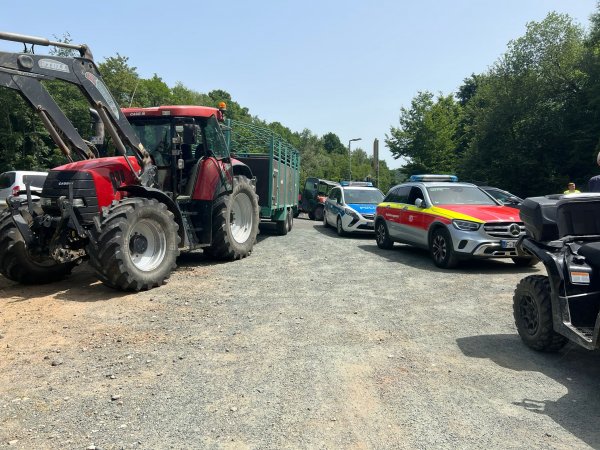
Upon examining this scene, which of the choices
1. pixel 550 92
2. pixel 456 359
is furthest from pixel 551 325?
pixel 550 92

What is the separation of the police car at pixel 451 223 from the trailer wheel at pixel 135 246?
495cm

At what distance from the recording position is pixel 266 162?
12.9m

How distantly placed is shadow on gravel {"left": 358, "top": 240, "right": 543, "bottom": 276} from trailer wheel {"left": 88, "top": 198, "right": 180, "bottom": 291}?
4774mm

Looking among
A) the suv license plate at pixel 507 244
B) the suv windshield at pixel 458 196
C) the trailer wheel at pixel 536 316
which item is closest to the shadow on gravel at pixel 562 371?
the trailer wheel at pixel 536 316

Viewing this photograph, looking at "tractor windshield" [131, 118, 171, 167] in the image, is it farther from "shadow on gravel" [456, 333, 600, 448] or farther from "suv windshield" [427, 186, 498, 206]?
"shadow on gravel" [456, 333, 600, 448]

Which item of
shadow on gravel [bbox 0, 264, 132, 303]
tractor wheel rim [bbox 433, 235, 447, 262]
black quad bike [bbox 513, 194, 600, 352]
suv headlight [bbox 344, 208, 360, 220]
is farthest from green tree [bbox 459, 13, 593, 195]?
shadow on gravel [bbox 0, 264, 132, 303]

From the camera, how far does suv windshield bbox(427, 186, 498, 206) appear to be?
31.8ft

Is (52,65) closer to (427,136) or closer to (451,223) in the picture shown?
(451,223)

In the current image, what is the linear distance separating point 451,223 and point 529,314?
4.11 metres

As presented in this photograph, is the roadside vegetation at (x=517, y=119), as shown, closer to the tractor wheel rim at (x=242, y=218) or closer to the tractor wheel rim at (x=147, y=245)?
the tractor wheel rim at (x=242, y=218)

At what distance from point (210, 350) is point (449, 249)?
18.1 feet

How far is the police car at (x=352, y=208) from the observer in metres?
14.0

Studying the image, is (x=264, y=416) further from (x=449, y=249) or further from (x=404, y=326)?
(x=449, y=249)

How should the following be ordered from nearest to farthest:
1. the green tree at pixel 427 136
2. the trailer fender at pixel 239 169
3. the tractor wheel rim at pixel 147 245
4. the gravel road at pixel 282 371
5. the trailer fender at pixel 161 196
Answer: the gravel road at pixel 282 371
the tractor wheel rim at pixel 147 245
the trailer fender at pixel 161 196
the trailer fender at pixel 239 169
the green tree at pixel 427 136
